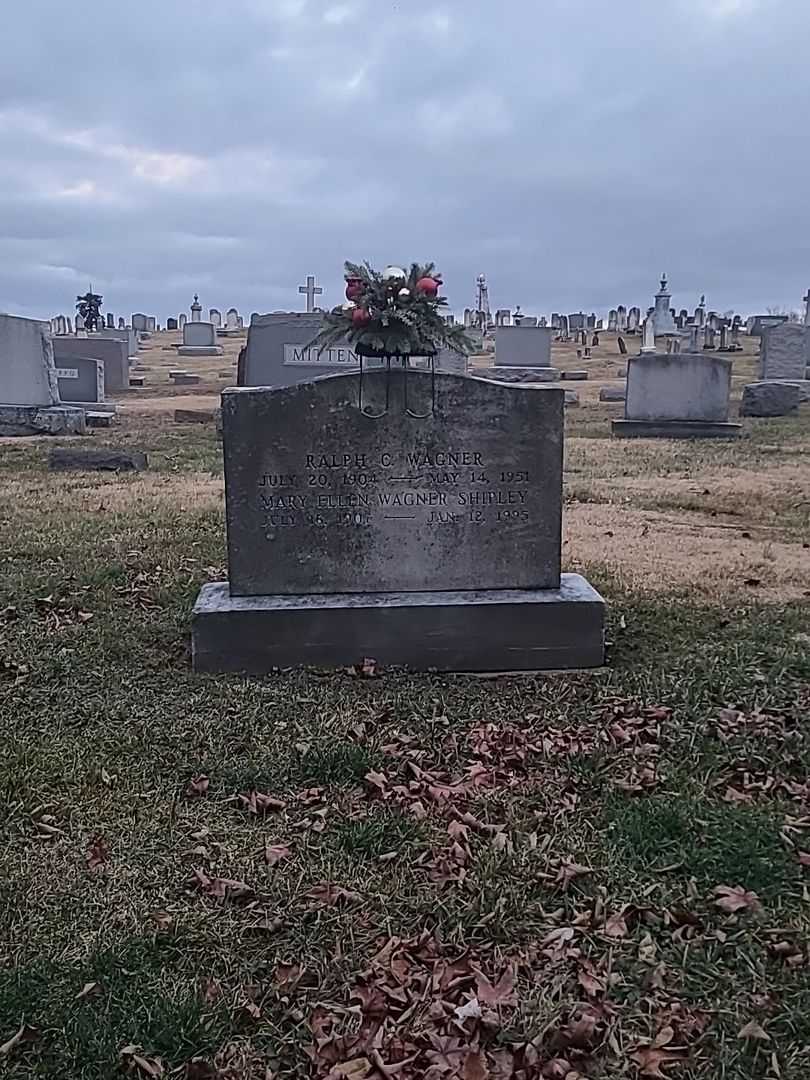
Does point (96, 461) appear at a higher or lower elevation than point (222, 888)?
higher

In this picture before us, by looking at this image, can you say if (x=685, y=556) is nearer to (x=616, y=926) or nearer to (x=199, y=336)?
(x=616, y=926)

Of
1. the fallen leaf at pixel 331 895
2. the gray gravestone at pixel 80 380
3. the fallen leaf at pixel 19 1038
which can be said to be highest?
the gray gravestone at pixel 80 380

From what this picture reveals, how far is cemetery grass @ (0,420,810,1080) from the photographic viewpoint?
2453 mm

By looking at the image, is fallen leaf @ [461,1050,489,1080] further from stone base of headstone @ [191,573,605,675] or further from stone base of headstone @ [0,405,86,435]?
stone base of headstone @ [0,405,86,435]

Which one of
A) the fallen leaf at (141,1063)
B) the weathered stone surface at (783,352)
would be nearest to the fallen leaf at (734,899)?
the fallen leaf at (141,1063)

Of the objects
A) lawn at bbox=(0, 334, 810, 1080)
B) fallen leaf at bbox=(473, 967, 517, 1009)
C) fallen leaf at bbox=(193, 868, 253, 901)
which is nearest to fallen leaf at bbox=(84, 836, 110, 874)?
lawn at bbox=(0, 334, 810, 1080)

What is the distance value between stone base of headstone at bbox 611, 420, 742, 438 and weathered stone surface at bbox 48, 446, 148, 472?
7499 mm

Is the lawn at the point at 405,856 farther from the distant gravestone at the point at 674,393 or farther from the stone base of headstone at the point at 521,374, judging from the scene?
the stone base of headstone at the point at 521,374

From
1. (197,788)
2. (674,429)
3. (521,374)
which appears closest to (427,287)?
(197,788)

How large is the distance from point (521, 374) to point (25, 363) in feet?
40.3

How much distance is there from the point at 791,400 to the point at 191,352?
80.1 ft

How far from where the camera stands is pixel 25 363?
15.7 m

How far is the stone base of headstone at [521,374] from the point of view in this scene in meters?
23.7

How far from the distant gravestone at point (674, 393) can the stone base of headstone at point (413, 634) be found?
10819 millimetres
